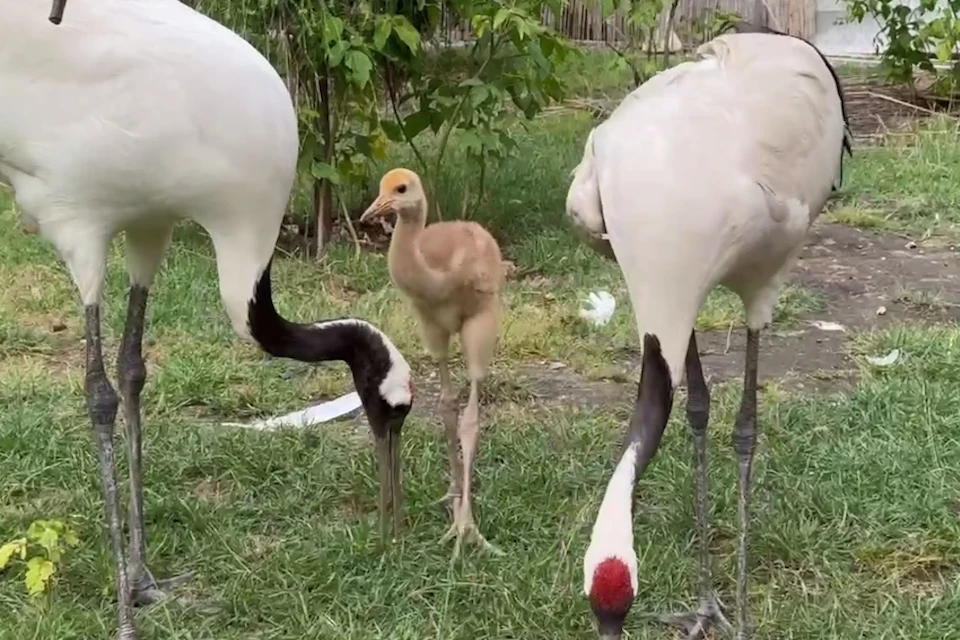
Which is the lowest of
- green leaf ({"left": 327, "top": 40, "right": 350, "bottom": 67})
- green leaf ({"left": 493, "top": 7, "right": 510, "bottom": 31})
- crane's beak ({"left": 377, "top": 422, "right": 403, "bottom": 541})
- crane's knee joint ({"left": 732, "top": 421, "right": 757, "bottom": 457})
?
crane's beak ({"left": 377, "top": 422, "right": 403, "bottom": 541})

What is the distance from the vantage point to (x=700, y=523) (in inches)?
138

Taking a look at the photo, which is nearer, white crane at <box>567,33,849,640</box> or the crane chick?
white crane at <box>567,33,849,640</box>

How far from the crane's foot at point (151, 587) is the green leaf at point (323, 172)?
2743 millimetres

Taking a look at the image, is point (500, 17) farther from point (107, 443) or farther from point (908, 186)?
point (908, 186)

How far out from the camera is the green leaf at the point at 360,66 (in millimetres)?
5672

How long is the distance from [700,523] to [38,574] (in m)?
1.69

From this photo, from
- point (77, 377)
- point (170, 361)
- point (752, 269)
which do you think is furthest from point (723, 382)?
point (77, 377)

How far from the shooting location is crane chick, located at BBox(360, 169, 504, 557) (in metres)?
3.81

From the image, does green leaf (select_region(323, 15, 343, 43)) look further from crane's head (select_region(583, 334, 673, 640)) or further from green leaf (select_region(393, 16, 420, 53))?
crane's head (select_region(583, 334, 673, 640))

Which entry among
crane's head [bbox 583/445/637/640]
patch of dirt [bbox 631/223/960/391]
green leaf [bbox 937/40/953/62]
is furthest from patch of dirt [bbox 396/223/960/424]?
green leaf [bbox 937/40/953/62]

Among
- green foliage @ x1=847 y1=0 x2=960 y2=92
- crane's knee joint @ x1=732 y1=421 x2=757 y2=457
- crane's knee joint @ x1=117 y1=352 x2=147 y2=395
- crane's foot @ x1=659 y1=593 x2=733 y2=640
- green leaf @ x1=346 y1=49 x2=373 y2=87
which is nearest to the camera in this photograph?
crane's foot @ x1=659 y1=593 x2=733 y2=640

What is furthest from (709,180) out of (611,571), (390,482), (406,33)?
(406,33)

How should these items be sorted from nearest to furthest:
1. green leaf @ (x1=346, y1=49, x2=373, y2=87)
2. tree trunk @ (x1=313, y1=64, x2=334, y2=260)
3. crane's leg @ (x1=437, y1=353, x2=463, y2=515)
Result: crane's leg @ (x1=437, y1=353, x2=463, y2=515), green leaf @ (x1=346, y1=49, x2=373, y2=87), tree trunk @ (x1=313, y1=64, x2=334, y2=260)

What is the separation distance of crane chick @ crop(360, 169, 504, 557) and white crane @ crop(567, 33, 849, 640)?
58cm
